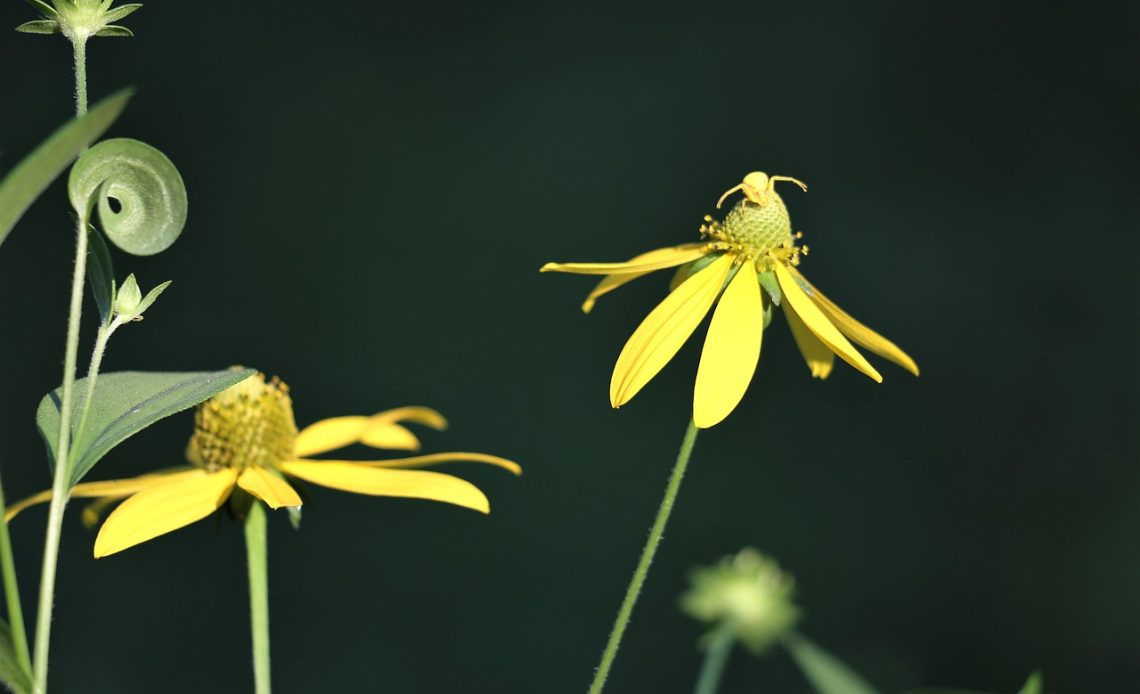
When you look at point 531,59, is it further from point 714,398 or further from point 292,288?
point 714,398

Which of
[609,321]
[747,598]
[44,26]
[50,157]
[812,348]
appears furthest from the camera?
[609,321]

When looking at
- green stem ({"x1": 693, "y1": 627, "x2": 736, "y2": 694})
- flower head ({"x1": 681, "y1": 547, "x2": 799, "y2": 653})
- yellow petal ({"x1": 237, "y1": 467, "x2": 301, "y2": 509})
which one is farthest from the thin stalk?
flower head ({"x1": 681, "y1": 547, "x2": 799, "y2": 653})

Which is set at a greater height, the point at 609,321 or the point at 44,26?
the point at 609,321

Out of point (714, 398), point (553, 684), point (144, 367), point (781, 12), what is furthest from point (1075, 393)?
point (714, 398)

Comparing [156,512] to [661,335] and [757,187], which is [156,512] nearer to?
[661,335]

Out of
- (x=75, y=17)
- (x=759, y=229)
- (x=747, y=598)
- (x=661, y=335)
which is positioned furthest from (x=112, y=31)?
(x=747, y=598)

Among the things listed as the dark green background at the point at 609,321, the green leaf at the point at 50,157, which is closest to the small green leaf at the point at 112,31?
the green leaf at the point at 50,157
